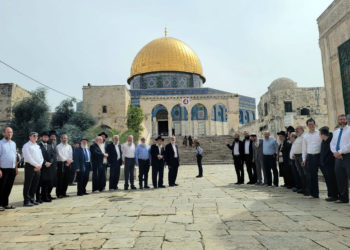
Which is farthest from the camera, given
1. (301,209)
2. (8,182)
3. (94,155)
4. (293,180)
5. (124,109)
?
(124,109)

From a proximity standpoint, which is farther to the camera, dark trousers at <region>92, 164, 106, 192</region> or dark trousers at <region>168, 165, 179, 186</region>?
dark trousers at <region>168, 165, 179, 186</region>

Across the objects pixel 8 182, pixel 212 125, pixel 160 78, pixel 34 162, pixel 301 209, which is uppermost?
pixel 160 78

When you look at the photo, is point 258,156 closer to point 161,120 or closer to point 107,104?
point 107,104

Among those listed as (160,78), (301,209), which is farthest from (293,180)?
(160,78)

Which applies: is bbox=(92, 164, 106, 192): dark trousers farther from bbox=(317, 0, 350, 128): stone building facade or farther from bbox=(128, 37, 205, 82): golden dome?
bbox=(128, 37, 205, 82): golden dome

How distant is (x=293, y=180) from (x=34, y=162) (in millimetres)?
4861

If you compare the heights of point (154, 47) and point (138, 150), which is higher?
point (154, 47)

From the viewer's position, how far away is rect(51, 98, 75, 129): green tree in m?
17.1

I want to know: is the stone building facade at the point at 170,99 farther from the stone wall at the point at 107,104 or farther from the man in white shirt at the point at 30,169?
the man in white shirt at the point at 30,169

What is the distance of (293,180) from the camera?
549cm

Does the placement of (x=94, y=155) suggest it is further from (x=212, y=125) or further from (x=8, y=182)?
(x=212, y=125)

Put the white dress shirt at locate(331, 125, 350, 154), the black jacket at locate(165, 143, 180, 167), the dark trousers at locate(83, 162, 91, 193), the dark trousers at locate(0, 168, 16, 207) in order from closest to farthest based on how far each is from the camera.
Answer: the white dress shirt at locate(331, 125, 350, 154), the dark trousers at locate(0, 168, 16, 207), the dark trousers at locate(83, 162, 91, 193), the black jacket at locate(165, 143, 180, 167)

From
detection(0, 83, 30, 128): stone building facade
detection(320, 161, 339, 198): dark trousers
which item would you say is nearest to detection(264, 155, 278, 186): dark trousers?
detection(320, 161, 339, 198): dark trousers

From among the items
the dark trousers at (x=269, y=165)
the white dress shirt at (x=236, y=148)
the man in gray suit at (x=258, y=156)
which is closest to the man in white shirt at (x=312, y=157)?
the dark trousers at (x=269, y=165)
